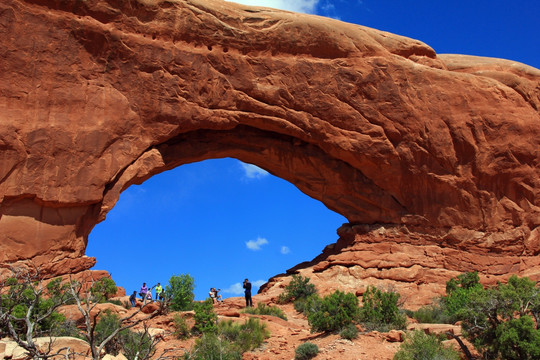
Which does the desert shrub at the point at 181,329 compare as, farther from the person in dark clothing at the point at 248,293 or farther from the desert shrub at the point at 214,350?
the person in dark clothing at the point at 248,293

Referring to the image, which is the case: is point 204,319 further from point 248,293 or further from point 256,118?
point 256,118

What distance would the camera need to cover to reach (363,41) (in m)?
22.5

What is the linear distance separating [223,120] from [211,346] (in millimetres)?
10210

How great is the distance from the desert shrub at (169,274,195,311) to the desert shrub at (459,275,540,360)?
27.6 feet

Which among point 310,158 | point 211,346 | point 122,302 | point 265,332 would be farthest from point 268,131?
point 211,346

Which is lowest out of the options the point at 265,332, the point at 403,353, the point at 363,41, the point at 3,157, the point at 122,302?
the point at 403,353

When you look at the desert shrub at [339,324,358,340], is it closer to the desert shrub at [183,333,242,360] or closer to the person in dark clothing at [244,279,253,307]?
the desert shrub at [183,333,242,360]

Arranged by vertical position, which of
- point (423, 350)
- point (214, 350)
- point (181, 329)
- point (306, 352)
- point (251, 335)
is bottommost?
point (423, 350)

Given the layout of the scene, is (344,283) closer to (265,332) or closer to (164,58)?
(265,332)

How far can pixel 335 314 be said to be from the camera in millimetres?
13992

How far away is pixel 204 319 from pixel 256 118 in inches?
360

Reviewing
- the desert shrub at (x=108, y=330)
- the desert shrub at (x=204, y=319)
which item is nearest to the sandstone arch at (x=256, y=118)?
the desert shrub at (x=108, y=330)

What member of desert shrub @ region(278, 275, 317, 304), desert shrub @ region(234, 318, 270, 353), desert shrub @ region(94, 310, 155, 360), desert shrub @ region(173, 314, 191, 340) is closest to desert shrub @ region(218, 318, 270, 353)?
desert shrub @ region(234, 318, 270, 353)

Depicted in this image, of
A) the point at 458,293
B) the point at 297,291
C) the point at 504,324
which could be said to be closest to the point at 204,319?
the point at 297,291
